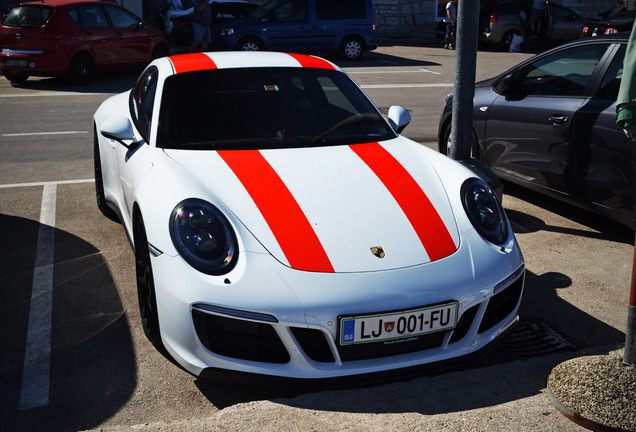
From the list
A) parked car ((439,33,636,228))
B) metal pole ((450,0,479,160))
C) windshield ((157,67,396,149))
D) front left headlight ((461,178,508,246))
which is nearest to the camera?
front left headlight ((461,178,508,246))

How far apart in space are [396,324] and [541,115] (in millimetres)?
3298

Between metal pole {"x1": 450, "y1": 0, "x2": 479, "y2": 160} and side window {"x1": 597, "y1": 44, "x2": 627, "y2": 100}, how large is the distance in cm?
95

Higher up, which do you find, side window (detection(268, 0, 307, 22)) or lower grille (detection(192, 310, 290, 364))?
side window (detection(268, 0, 307, 22))

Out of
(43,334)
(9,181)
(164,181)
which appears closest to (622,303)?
(164,181)

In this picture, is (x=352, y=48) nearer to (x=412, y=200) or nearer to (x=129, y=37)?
(x=129, y=37)

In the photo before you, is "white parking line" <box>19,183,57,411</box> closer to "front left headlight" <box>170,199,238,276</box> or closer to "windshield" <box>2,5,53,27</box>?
"front left headlight" <box>170,199,238,276</box>

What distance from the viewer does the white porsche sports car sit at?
326 centimetres

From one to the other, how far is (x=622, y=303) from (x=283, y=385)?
93.2 inches

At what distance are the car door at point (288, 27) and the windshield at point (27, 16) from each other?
17.3 ft

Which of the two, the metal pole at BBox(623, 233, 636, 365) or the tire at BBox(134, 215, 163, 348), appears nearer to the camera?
the metal pole at BBox(623, 233, 636, 365)

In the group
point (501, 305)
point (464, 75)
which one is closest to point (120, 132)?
point (501, 305)

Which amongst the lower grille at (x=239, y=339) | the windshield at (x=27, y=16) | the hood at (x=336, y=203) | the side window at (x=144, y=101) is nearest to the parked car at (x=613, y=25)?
the windshield at (x=27, y=16)

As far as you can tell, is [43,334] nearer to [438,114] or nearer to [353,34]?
[438,114]

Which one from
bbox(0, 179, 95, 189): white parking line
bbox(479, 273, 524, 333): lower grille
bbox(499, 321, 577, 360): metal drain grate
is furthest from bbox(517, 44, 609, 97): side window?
bbox(0, 179, 95, 189): white parking line
